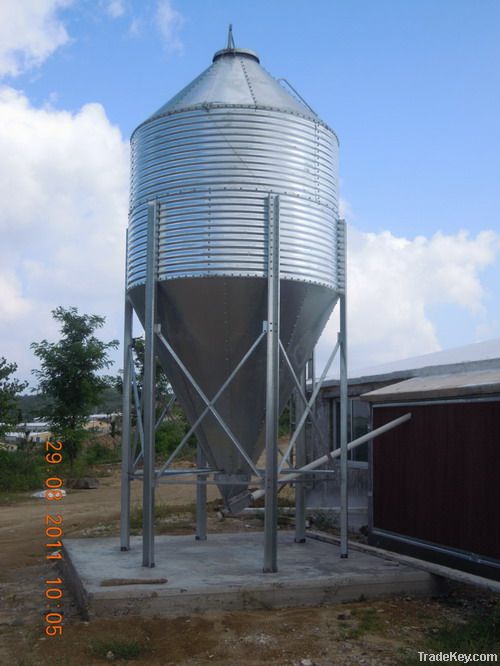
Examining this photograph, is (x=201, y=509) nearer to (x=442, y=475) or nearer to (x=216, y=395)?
(x=216, y=395)

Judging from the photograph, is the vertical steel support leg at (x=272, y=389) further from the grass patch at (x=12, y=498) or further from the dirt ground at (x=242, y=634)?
the grass patch at (x=12, y=498)

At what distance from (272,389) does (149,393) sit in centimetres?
175

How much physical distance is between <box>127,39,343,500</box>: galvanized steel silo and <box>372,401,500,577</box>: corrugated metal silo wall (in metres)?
2.25

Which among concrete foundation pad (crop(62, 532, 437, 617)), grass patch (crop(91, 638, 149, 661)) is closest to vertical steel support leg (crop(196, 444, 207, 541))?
concrete foundation pad (crop(62, 532, 437, 617))

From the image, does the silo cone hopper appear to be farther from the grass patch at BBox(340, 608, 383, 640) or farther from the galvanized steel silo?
the grass patch at BBox(340, 608, 383, 640)

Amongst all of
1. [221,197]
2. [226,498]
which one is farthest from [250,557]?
[221,197]

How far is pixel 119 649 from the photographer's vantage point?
22.7 ft

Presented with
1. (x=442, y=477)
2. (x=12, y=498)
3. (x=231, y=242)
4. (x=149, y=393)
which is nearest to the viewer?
(x=231, y=242)

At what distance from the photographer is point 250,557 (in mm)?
10484

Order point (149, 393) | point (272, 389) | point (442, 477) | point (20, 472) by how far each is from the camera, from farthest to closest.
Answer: point (20, 472), point (442, 477), point (149, 393), point (272, 389)

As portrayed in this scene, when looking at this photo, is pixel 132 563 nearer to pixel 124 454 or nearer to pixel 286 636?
pixel 124 454

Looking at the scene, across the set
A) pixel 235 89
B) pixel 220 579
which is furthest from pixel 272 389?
pixel 235 89

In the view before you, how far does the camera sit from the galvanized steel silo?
9789 millimetres

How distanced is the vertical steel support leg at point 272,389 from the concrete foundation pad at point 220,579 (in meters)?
0.45
